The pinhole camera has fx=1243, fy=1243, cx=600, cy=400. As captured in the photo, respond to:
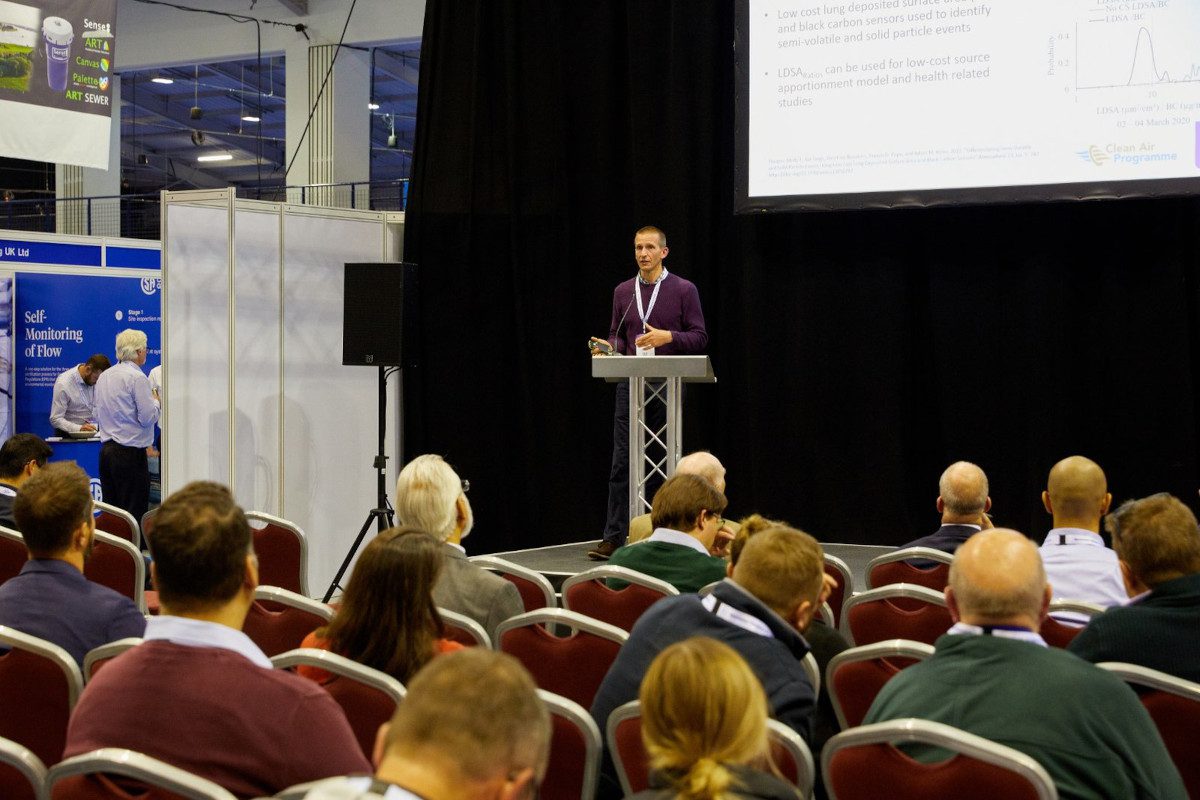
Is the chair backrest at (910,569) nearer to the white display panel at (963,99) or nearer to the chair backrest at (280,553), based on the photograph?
the chair backrest at (280,553)

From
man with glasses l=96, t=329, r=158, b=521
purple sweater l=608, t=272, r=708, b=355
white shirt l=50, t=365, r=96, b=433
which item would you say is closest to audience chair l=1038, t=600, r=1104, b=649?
purple sweater l=608, t=272, r=708, b=355

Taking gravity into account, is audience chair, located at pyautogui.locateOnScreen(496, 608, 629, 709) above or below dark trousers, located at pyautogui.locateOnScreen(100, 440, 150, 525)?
above

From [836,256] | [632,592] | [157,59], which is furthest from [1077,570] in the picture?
[157,59]

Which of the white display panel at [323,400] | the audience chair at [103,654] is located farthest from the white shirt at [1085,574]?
the white display panel at [323,400]

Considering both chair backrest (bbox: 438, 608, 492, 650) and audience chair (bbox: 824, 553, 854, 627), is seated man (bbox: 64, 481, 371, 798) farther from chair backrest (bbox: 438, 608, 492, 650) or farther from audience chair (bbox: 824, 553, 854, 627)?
audience chair (bbox: 824, 553, 854, 627)

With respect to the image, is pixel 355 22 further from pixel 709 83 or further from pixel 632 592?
pixel 632 592

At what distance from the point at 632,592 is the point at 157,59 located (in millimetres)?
12535

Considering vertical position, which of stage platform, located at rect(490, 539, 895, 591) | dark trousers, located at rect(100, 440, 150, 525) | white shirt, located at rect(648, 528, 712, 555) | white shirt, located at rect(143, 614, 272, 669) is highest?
white shirt, located at rect(143, 614, 272, 669)

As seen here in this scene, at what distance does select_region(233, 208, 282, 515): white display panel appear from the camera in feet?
24.4

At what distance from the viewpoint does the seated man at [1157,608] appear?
2525 millimetres

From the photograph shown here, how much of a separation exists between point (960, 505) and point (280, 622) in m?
2.27

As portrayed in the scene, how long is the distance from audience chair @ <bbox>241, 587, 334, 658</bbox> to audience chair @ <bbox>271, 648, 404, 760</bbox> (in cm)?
81

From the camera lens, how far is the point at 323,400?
798cm

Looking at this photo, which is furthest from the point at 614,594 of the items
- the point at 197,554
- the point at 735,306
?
the point at 735,306
